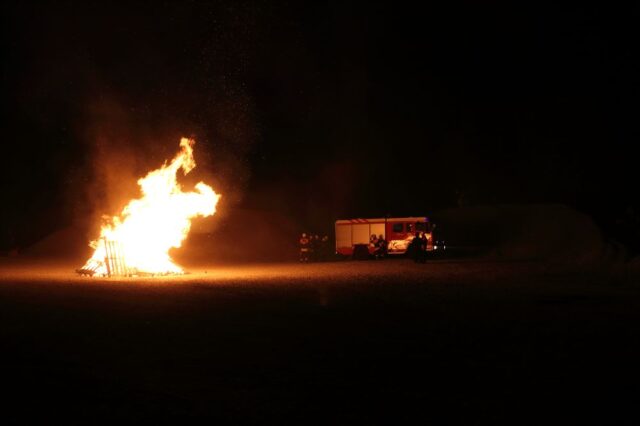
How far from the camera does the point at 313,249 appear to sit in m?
35.4

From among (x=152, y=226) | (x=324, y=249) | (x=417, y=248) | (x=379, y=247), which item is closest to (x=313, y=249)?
(x=324, y=249)

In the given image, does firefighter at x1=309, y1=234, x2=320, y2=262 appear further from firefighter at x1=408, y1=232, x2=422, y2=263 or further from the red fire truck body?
firefighter at x1=408, y1=232, x2=422, y2=263

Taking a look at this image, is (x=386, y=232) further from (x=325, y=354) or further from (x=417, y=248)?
(x=325, y=354)

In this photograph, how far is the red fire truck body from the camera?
37.3 m

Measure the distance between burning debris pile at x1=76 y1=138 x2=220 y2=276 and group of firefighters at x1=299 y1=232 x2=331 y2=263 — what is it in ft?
21.3

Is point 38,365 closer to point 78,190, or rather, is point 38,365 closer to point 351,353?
point 351,353

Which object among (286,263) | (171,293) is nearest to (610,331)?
(171,293)

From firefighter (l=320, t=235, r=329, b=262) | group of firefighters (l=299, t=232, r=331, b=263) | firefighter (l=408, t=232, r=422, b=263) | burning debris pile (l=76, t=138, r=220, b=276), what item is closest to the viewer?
burning debris pile (l=76, t=138, r=220, b=276)

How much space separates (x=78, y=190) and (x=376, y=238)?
90.8 ft

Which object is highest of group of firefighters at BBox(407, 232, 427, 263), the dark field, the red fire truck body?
the red fire truck body

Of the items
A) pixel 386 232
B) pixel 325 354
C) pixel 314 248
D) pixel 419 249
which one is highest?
pixel 386 232

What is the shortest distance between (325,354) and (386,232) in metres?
27.2

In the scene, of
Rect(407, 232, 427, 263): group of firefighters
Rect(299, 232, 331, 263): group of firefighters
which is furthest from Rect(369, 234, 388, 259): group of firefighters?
Rect(407, 232, 427, 263): group of firefighters

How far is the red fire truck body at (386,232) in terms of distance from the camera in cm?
3734
